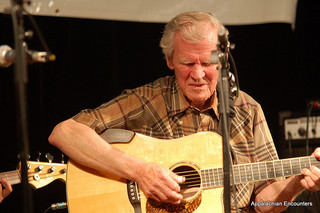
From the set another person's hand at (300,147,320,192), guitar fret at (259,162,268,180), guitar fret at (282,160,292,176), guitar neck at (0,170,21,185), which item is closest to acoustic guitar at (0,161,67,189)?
guitar neck at (0,170,21,185)

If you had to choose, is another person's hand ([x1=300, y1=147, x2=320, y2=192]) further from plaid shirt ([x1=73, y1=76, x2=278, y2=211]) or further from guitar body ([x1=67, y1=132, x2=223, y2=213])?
guitar body ([x1=67, y1=132, x2=223, y2=213])

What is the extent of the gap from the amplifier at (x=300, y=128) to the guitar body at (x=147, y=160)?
1.44 meters

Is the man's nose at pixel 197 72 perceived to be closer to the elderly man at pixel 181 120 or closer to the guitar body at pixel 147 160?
the elderly man at pixel 181 120

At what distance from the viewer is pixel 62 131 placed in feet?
9.66

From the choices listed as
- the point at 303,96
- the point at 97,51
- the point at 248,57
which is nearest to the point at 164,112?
the point at 97,51

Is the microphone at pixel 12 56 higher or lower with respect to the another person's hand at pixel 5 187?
higher

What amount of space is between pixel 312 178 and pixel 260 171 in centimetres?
33

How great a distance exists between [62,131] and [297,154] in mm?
2249

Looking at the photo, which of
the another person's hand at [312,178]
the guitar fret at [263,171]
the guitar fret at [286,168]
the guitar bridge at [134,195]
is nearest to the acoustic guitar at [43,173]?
the guitar bridge at [134,195]

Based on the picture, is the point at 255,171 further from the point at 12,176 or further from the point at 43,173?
the point at 12,176

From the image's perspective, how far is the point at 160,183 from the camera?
2715 millimetres

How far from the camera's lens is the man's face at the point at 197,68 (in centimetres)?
299

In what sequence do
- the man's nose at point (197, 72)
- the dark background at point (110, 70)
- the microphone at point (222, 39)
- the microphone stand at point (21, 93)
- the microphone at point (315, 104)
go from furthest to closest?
the microphone at point (315, 104) → the dark background at point (110, 70) → the man's nose at point (197, 72) → the microphone at point (222, 39) → the microphone stand at point (21, 93)

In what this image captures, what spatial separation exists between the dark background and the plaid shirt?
78 cm
